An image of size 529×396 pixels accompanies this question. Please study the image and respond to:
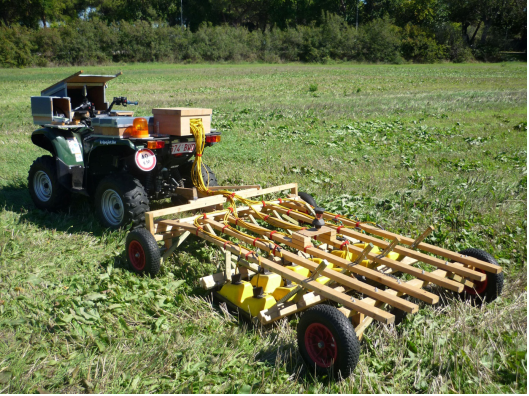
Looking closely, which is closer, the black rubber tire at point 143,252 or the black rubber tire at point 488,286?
the black rubber tire at point 488,286

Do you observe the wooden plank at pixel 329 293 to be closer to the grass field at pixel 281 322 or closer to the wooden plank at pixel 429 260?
the grass field at pixel 281 322

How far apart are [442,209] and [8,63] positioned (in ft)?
157

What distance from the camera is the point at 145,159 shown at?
5520mm

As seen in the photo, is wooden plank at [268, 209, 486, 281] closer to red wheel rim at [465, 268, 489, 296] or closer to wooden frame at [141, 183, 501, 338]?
wooden frame at [141, 183, 501, 338]

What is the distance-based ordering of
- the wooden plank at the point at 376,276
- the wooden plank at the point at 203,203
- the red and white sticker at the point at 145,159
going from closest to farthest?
the wooden plank at the point at 376,276 < the wooden plank at the point at 203,203 < the red and white sticker at the point at 145,159

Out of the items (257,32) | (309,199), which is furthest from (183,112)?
(257,32)

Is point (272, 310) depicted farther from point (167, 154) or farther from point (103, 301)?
point (167, 154)

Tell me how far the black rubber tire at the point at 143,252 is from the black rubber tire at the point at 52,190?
225 cm

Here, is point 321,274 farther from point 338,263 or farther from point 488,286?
point 488,286

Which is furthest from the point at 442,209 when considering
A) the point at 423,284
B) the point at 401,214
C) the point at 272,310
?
the point at 272,310

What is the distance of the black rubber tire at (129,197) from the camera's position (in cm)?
562

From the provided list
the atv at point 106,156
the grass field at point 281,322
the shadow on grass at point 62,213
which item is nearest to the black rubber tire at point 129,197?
the atv at point 106,156

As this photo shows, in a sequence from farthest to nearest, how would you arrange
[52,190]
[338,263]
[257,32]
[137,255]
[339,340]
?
[257,32] → [52,190] → [137,255] → [338,263] → [339,340]

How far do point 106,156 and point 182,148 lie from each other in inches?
48.2
